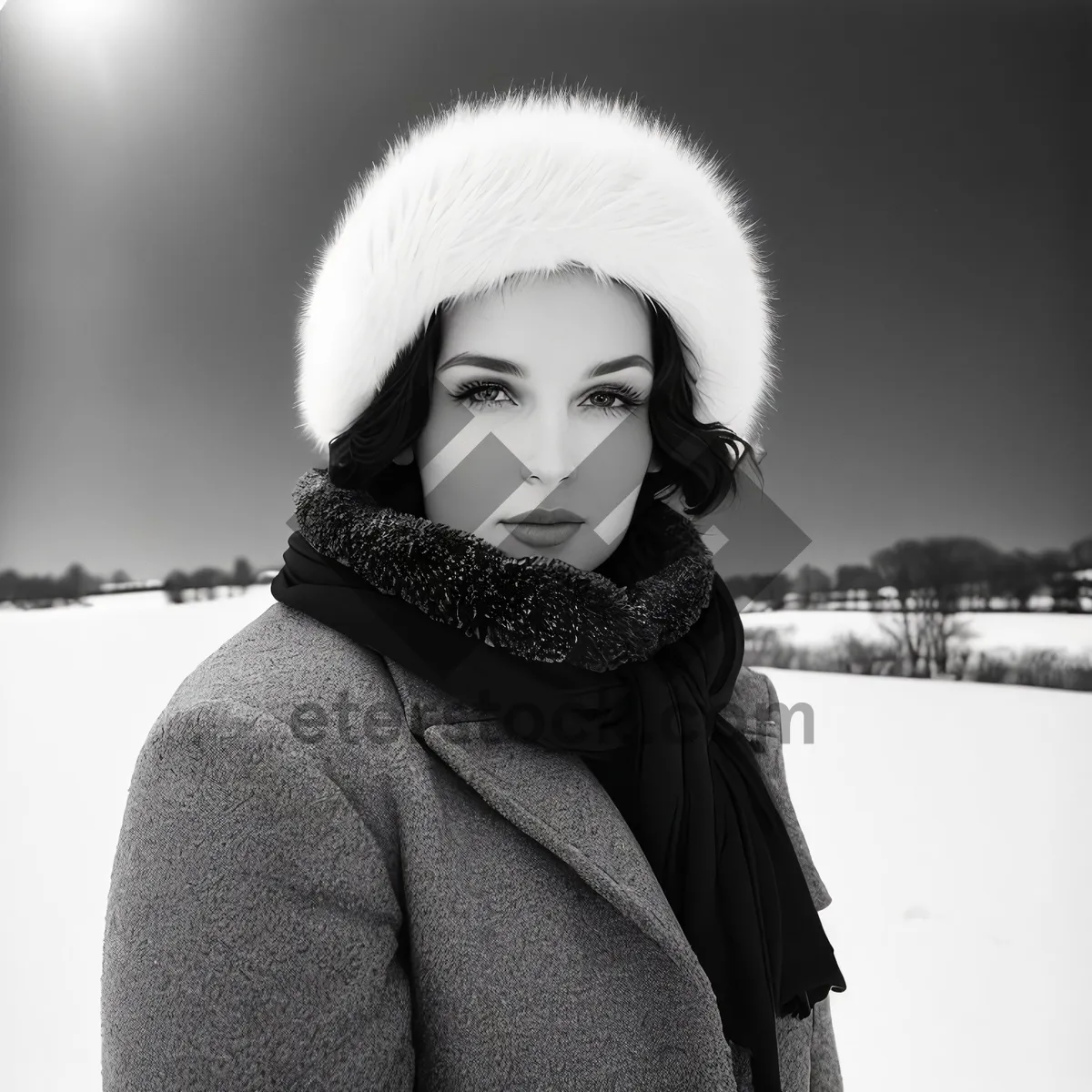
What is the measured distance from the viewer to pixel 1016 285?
2.13 metres

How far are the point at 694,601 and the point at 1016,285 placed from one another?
196 cm

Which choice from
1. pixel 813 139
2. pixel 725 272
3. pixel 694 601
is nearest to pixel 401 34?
pixel 813 139

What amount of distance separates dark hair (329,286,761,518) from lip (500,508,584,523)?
0.41ft

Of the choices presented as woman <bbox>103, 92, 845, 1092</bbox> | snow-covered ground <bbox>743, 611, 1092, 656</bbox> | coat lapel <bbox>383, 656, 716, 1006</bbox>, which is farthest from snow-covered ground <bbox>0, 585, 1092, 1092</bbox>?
coat lapel <bbox>383, 656, 716, 1006</bbox>

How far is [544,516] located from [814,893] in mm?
518

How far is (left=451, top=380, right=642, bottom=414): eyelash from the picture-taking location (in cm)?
68

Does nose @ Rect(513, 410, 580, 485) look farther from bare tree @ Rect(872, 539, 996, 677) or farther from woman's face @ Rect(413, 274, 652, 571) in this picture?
bare tree @ Rect(872, 539, 996, 677)

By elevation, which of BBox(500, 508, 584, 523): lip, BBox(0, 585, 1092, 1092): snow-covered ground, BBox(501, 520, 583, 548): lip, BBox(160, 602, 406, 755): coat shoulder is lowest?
BBox(0, 585, 1092, 1092): snow-covered ground

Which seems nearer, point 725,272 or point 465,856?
point 465,856

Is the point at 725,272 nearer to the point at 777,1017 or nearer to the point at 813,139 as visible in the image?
the point at 777,1017

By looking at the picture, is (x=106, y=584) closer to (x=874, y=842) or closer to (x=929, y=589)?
(x=874, y=842)

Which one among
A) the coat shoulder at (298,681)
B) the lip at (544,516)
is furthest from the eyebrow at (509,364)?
the coat shoulder at (298,681)

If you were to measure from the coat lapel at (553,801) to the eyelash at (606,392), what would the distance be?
24 cm

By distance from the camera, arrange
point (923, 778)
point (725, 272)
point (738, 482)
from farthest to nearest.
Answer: point (923, 778) < point (738, 482) < point (725, 272)
